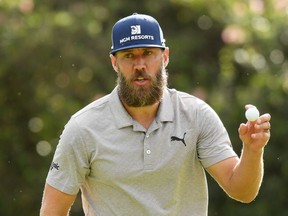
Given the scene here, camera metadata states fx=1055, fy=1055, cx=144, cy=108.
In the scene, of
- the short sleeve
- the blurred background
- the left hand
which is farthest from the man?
the blurred background

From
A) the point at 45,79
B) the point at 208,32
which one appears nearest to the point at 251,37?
the point at 208,32

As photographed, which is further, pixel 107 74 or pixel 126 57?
pixel 107 74

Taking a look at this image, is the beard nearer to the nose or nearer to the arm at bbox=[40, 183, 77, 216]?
the nose

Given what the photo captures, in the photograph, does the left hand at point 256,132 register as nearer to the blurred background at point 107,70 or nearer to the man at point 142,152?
the man at point 142,152

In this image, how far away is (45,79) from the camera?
14.2 meters

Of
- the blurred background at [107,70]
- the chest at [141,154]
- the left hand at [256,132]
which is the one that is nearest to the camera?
the left hand at [256,132]

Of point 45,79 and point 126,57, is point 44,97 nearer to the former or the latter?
point 45,79

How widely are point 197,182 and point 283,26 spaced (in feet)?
25.3

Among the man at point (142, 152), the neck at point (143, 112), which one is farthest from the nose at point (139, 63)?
the neck at point (143, 112)

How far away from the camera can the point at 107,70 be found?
13938 millimetres

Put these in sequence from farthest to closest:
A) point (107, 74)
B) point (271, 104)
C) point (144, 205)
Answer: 1. point (107, 74)
2. point (271, 104)
3. point (144, 205)

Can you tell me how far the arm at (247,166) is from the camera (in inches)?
219

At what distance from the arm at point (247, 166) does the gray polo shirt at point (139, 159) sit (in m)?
0.07

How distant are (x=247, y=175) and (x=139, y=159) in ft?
1.98
